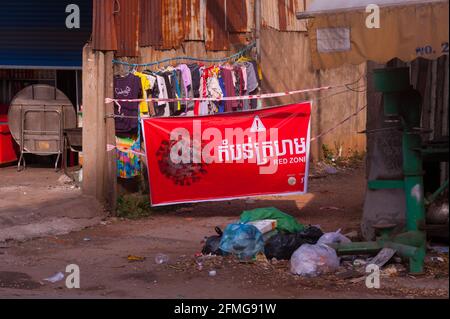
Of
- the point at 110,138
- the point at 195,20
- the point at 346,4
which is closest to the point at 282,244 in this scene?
the point at 346,4

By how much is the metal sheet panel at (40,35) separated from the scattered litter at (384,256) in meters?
9.67

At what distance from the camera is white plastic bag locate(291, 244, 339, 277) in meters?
7.91

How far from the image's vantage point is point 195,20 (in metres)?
12.5

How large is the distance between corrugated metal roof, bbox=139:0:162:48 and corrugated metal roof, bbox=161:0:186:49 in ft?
0.27

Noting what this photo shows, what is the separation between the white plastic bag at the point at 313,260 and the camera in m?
7.91

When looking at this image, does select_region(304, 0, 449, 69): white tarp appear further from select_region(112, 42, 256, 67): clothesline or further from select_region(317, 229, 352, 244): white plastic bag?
select_region(112, 42, 256, 67): clothesline

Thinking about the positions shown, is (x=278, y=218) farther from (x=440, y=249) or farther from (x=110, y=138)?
(x=110, y=138)

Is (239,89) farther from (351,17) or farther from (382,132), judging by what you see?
(351,17)

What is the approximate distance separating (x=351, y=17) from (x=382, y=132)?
6.14ft

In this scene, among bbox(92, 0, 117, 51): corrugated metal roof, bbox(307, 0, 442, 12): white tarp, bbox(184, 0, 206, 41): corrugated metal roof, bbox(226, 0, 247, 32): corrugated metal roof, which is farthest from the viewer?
bbox(226, 0, 247, 32): corrugated metal roof

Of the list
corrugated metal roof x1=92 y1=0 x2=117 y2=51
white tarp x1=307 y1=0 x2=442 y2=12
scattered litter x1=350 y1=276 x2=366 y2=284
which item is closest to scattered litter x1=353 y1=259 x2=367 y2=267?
scattered litter x1=350 y1=276 x2=366 y2=284

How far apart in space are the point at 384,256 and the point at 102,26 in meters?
5.64

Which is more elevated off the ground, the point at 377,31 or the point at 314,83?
the point at 377,31

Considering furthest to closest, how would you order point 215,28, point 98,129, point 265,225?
point 215,28, point 98,129, point 265,225
